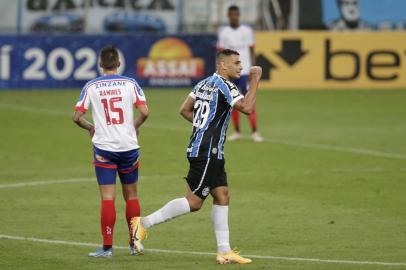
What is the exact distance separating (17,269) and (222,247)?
74.9 inches

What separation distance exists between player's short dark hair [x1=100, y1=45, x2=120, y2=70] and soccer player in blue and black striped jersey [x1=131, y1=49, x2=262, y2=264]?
862 mm

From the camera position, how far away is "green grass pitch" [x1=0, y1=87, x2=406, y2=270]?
39.3 feet

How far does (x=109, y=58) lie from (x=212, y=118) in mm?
1170

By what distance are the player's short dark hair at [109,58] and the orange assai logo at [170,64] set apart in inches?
850

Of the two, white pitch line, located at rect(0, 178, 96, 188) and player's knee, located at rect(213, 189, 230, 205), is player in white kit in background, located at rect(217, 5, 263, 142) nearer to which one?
white pitch line, located at rect(0, 178, 96, 188)

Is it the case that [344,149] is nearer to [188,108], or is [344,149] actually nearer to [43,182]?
[43,182]

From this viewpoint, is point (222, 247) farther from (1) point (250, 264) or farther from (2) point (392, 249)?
(2) point (392, 249)

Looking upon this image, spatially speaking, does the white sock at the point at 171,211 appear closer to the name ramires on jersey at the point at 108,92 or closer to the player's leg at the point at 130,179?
the player's leg at the point at 130,179

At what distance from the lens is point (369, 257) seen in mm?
11734

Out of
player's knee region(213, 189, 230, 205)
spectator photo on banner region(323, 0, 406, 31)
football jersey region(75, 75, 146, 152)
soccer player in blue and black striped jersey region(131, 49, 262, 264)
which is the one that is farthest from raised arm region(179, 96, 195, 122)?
spectator photo on banner region(323, 0, 406, 31)

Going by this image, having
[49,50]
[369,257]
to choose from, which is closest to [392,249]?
[369,257]

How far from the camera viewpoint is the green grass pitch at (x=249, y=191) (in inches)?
471

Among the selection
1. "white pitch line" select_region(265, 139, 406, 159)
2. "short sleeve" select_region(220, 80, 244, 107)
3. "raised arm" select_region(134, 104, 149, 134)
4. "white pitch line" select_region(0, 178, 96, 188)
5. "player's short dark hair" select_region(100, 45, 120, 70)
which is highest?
"player's short dark hair" select_region(100, 45, 120, 70)

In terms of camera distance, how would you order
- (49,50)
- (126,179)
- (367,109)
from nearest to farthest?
(126,179)
(367,109)
(49,50)
